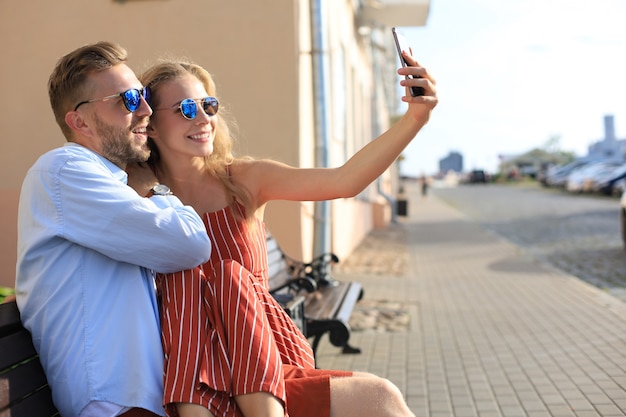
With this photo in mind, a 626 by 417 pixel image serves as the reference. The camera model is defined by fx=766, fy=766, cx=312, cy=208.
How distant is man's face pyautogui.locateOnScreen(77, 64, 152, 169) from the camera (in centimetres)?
241

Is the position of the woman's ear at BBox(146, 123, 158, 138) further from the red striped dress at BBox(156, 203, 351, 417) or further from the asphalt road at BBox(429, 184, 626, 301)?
the asphalt road at BBox(429, 184, 626, 301)

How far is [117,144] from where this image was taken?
2.45 m

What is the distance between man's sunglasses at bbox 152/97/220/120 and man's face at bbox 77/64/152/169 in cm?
34

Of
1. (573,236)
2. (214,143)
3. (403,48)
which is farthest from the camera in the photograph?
(573,236)

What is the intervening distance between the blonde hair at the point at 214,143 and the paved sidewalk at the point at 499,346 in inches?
88.1

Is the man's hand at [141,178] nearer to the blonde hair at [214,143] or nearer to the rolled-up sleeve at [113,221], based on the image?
the blonde hair at [214,143]

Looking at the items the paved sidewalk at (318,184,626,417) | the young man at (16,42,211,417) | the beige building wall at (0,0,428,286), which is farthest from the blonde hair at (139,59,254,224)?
the beige building wall at (0,0,428,286)

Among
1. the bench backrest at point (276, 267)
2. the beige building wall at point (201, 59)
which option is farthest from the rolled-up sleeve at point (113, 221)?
the beige building wall at point (201, 59)

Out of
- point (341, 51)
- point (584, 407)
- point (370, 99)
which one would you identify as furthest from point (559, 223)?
point (584, 407)

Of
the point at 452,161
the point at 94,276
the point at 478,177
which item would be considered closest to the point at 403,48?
the point at 94,276

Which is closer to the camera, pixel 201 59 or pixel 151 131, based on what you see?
pixel 151 131

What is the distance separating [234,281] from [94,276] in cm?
40

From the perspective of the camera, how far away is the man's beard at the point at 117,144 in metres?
2.42

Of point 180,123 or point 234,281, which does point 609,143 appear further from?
point 234,281
